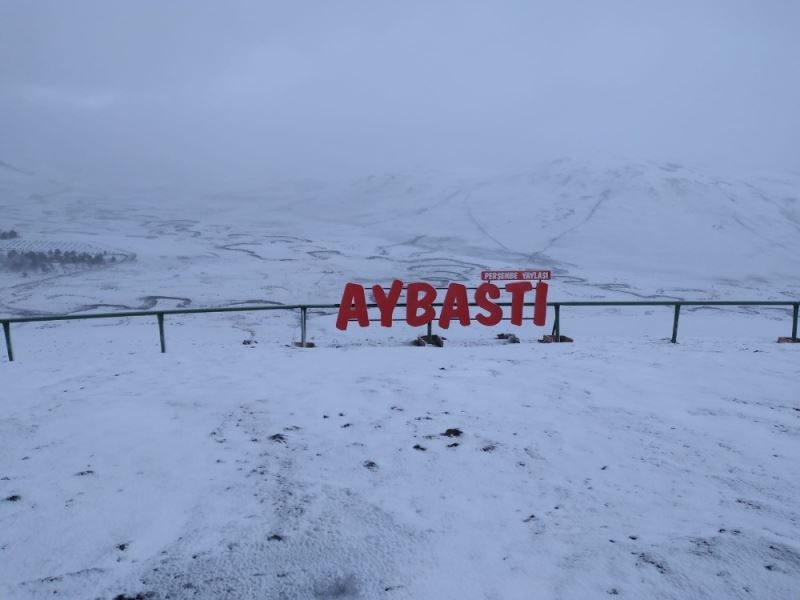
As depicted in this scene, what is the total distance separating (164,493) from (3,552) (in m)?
0.87

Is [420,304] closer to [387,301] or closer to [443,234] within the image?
[387,301]

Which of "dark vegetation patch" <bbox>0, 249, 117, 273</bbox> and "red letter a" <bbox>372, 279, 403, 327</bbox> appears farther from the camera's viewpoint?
"dark vegetation patch" <bbox>0, 249, 117, 273</bbox>

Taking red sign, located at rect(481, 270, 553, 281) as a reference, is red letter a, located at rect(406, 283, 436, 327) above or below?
below

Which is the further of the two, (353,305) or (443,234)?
(443,234)

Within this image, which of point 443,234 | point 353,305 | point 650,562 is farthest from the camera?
point 443,234

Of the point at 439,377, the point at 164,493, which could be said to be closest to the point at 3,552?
the point at 164,493

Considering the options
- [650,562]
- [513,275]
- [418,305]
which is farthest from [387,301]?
[650,562]

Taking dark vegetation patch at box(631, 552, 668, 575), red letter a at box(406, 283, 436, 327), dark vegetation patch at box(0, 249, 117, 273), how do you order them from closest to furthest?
dark vegetation patch at box(631, 552, 668, 575)
red letter a at box(406, 283, 436, 327)
dark vegetation patch at box(0, 249, 117, 273)

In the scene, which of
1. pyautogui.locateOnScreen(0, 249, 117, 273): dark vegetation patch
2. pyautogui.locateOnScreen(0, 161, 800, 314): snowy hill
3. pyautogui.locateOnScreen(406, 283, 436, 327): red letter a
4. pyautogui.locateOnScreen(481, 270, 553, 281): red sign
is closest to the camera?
pyautogui.locateOnScreen(406, 283, 436, 327): red letter a

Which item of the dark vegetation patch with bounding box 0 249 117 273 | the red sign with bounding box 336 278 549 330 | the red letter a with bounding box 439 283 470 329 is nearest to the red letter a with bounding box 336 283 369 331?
the red sign with bounding box 336 278 549 330

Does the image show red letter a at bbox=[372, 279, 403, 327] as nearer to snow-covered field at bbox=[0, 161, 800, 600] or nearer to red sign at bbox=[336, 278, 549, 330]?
red sign at bbox=[336, 278, 549, 330]

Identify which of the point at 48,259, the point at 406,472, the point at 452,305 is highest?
the point at 452,305

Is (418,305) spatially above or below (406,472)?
above

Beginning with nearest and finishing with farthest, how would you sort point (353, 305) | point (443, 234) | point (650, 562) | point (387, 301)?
point (650, 562) → point (353, 305) → point (387, 301) → point (443, 234)
